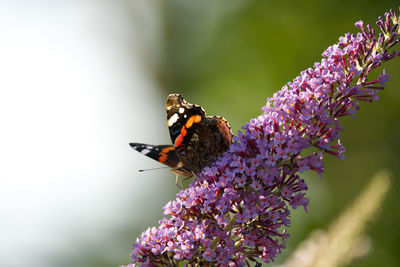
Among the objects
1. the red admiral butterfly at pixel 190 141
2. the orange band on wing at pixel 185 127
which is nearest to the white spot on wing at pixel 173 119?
the red admiral butterfly at pixel 190 141

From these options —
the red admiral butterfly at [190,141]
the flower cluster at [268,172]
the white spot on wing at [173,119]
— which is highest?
the white spot on wing at [173,119]

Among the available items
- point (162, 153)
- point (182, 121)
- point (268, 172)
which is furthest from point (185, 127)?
point (268, 172)

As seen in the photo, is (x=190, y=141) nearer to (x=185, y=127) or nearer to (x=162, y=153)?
(x=185, y=127)

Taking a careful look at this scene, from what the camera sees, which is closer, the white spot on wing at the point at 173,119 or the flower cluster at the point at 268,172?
the flower cluster at the point at 268,172

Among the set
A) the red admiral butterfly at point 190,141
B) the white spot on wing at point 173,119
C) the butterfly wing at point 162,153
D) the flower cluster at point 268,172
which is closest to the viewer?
the flower cluster at point 268,172

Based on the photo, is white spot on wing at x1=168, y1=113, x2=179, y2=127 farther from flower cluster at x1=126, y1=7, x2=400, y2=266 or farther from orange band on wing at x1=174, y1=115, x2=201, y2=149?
flower cluster at x1=126, y1=7, x2=400, y2=266

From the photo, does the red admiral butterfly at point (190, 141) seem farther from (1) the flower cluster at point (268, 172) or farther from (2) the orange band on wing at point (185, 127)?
(1) the flower cluster at point (268, 172)
